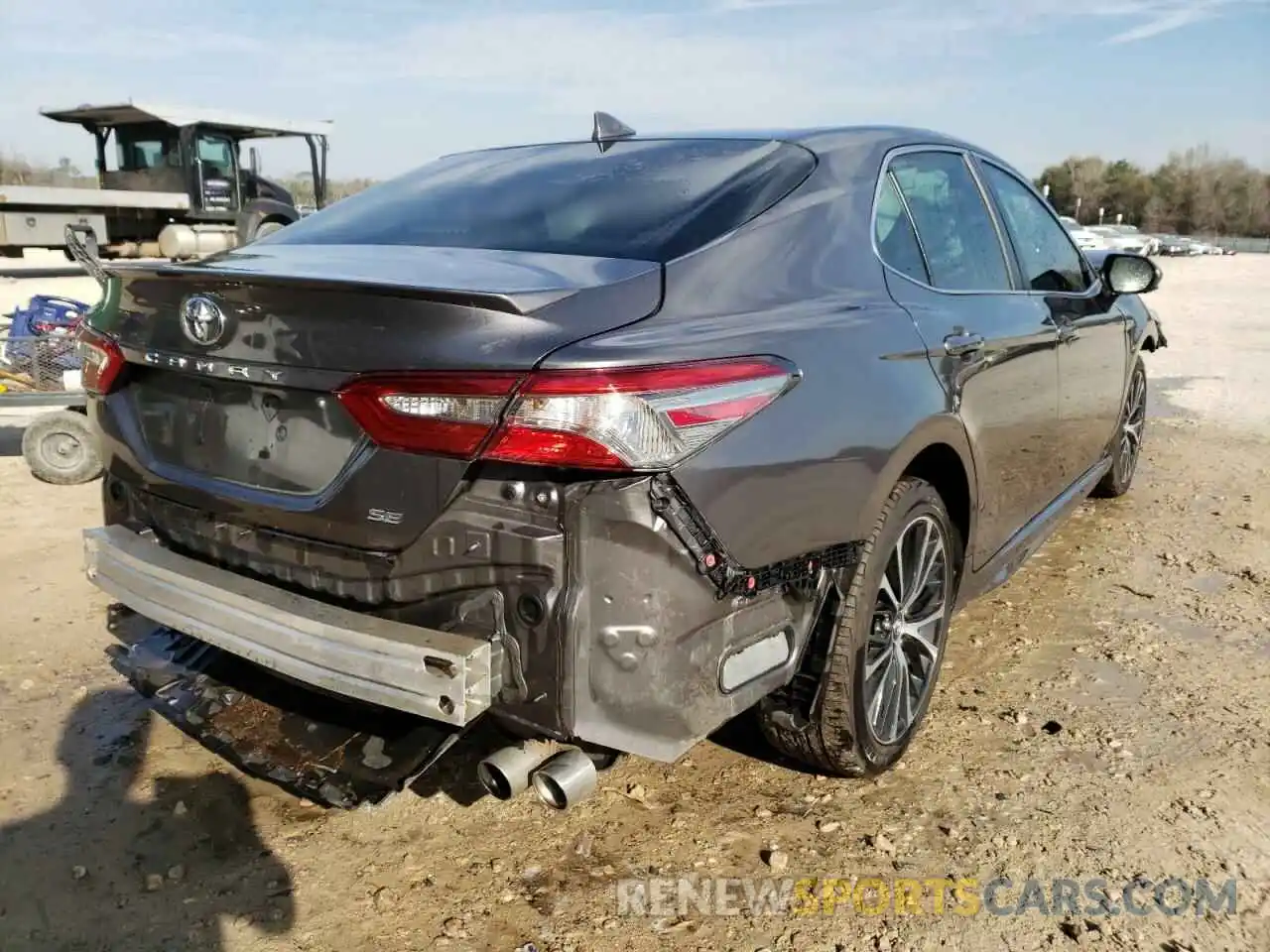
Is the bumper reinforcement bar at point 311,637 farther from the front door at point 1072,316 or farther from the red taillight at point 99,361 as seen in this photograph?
the front door at point 1072,316

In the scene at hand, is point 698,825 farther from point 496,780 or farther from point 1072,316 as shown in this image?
point 1072,316

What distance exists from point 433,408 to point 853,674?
1313mm

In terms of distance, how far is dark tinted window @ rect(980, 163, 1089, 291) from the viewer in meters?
3.93

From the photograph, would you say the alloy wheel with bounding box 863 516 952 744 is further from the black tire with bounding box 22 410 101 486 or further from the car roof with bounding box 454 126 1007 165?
the black tire with bounding box 22 410 101 486

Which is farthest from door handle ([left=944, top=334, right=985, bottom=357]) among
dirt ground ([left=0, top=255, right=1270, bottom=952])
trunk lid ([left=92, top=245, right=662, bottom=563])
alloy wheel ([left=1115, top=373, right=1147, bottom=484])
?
alloy wheel ([left=1115, top=373, right=1147, bottom=484])

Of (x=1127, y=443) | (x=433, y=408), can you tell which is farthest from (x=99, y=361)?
(x=1127, y=443)

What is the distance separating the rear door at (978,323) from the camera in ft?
9.84

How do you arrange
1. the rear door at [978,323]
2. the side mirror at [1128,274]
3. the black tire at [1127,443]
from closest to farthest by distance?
the rear door at [978,323], the side mirror at [1128,274], the black tire at [1127,443]

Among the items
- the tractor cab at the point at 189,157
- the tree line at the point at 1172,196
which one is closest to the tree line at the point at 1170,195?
the tree line at the point at 1172,196

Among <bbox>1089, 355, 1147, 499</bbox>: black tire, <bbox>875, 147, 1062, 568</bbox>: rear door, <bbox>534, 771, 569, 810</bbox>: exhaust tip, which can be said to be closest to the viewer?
<bbox>534, 771, 569, 810</bbox>: exhaust tip

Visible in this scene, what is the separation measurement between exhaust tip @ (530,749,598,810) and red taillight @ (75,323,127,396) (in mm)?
1505

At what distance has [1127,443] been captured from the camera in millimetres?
5832

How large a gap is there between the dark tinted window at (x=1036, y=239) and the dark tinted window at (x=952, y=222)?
0.71ft

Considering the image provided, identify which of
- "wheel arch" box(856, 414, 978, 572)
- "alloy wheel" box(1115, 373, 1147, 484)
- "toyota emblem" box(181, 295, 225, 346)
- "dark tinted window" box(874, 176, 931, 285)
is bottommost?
"alloy wheel" box(1115, 373, 1147, 484)
